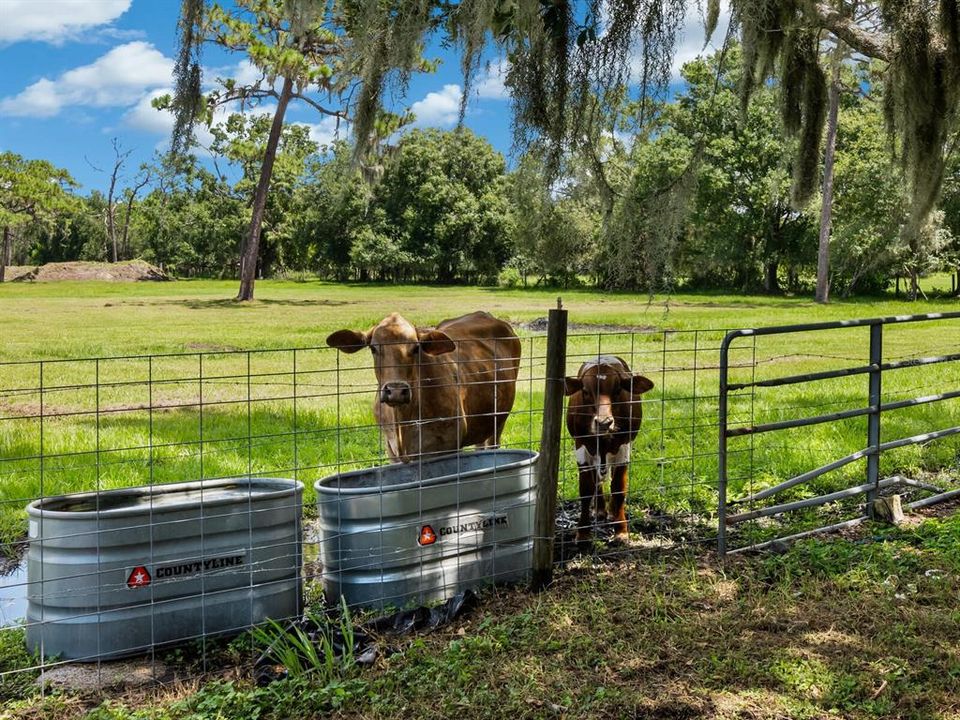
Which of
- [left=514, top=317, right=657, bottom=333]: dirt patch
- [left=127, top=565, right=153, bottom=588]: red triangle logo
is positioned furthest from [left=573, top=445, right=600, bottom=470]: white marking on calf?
[left=514, top=317, right=657, bottom=333]: dirt patch

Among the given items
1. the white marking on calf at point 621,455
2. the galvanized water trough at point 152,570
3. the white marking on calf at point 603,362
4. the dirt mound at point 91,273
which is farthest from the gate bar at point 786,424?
the dirt mound at point 91,273

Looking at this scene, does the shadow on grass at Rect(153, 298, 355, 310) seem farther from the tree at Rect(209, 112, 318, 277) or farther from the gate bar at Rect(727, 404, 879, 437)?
the gate bar at Rect(727, 404, 879, 437)

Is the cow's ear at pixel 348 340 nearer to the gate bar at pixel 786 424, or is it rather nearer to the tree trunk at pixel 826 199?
the gate bar at pixel 786 424

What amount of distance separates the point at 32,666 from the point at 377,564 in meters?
1.45

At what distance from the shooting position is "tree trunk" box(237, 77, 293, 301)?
83.3 ft

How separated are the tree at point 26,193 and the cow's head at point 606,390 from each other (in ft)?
146

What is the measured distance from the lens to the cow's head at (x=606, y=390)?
5.13 meters

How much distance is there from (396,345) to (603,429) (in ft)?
4.18

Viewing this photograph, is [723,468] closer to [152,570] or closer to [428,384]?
[428,384]

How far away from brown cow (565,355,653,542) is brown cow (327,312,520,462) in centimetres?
46

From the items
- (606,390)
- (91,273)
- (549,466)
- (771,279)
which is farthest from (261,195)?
(549,466)

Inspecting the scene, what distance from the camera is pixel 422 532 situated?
418cm

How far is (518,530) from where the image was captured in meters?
4.57

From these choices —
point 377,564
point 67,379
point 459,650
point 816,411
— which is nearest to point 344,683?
point 459,650
